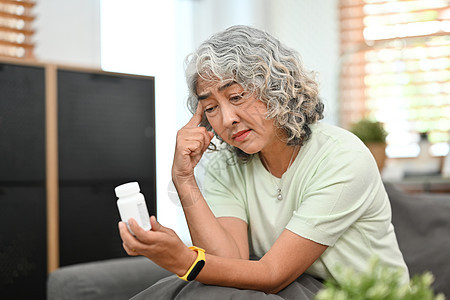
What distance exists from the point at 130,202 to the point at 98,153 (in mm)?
1781

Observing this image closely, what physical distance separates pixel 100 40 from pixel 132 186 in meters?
2.83

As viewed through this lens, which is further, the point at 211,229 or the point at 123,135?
the point at 123,135

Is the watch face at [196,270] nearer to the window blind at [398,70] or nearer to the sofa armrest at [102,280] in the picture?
the sofa armrest at [102,280]

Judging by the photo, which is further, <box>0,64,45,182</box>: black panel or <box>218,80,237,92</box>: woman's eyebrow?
<box>0,64,45,182</box>: black panel

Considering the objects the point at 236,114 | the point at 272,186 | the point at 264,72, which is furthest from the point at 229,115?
the point at 272,186

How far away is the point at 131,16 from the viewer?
3775 millimetres

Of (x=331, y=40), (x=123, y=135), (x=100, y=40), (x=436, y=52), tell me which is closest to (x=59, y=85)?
(x=123, y=135)

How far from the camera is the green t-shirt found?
123 centimetres

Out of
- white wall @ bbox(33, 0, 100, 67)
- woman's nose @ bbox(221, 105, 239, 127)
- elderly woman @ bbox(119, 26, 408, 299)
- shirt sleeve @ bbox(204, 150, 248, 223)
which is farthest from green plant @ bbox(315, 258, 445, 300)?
white wall @ bbox(33, 0, 100, 67)

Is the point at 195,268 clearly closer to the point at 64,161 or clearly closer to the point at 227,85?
the point at 227,85

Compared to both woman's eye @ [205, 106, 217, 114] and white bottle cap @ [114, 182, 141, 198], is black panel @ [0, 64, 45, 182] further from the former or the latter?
white bottle cap @ [114, 182, 141, 198]

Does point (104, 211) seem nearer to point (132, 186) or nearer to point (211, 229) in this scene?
point (211, 229)

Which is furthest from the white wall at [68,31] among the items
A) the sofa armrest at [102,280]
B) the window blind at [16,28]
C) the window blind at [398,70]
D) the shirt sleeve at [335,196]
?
the shirt sleeve at [335,196]

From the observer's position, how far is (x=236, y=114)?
1.26 meters
